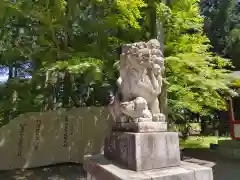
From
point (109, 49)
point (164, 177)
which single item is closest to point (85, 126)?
point (109, 49)

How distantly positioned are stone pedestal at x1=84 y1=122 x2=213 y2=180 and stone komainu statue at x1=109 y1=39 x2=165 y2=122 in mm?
198

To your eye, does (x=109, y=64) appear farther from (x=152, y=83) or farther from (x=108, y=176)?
(x=108, y=176)

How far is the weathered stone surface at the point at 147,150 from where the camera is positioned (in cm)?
281

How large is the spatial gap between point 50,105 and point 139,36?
4113mm

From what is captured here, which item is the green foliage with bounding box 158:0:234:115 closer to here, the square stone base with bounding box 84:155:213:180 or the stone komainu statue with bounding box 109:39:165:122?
the stone komainu statue with bounding box 109:39:165:122

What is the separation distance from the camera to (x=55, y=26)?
5523 mm

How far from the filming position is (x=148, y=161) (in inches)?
112

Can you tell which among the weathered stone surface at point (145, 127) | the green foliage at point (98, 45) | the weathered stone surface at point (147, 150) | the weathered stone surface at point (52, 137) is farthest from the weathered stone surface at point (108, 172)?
A: the weathered stone surface at point (52, 137)

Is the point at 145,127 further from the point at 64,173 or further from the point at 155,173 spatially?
the point at 64,173

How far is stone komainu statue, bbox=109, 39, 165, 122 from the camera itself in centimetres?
309

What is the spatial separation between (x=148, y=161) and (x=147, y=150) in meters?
0.14

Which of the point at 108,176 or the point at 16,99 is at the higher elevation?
the point at 16,99

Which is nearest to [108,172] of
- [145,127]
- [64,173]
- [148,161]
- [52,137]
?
[148,161]

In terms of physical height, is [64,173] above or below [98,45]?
below
